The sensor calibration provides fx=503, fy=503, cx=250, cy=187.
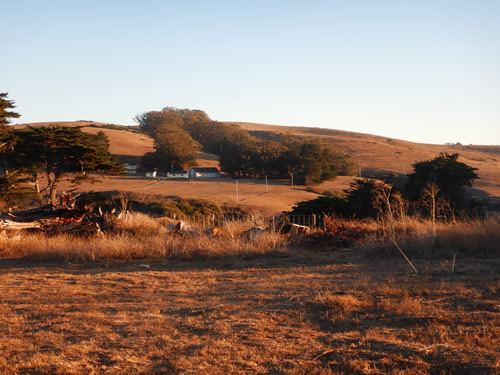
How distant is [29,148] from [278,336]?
66.7 feet

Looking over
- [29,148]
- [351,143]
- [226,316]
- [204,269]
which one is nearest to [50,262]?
[204,269]

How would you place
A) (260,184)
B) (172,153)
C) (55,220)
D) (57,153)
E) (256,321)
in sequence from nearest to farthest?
(256,321)
(55,220)
(57,153)
(260,184)
(172,153)

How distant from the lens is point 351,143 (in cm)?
10994

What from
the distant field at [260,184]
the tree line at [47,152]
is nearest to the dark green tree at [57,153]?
the tree line at [47,152]

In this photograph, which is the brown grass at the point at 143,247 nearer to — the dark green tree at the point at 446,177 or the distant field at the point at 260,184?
the dark green tree at the point at 446,177

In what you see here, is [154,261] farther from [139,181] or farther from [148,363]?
[139,181]

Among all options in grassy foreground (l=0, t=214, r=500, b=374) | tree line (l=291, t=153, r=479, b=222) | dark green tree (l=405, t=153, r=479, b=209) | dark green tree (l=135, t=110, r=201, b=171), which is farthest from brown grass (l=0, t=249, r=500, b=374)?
dark green tree (l=135, t=110, r=201, b=171)

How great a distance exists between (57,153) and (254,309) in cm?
1837

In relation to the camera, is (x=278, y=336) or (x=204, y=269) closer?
(x=278, y=336)

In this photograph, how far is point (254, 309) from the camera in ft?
20.3

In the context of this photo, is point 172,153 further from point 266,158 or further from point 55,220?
point 55,220

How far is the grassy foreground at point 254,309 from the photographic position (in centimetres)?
425

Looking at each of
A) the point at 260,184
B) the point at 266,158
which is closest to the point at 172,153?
the point at 266,158

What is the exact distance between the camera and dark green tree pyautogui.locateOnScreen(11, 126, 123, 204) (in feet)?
71.8
